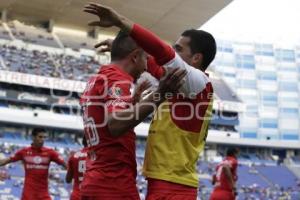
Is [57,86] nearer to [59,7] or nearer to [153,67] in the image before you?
[59,7]

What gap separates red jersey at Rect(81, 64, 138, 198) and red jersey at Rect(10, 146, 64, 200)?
16.8 feet

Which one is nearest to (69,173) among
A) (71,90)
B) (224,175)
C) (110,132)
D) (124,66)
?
(224,175)

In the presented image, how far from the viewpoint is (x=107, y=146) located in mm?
2855

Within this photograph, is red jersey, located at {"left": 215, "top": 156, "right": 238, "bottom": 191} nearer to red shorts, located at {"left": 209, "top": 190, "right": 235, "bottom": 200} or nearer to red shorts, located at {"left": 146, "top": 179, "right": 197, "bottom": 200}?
red shorts, located at {"left": 209, "top": 190, "right": 235, "bottom": 200}

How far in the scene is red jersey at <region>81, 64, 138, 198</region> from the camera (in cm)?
282

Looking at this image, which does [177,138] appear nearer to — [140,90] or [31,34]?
[140,90]

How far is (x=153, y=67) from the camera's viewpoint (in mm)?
3410

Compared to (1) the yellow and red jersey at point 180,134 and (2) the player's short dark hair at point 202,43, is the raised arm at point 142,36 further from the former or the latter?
(2) the player's short dark hair at point 202,43

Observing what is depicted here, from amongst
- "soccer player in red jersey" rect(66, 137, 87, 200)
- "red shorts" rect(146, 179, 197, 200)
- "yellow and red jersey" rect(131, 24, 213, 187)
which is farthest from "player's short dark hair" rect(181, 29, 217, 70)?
"soccer player in red jersey" rect(66, 137, 87, 200)

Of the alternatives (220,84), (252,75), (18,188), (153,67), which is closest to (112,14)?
(153,67)

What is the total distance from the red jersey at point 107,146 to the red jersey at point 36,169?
5134 millimetres

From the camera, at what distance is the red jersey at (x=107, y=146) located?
282 cm

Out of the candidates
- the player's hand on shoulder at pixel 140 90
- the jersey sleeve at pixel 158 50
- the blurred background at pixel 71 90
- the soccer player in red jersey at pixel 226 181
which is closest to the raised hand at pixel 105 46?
the player's hand on shoulder at pixel 140 90

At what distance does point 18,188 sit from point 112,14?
26431mm
